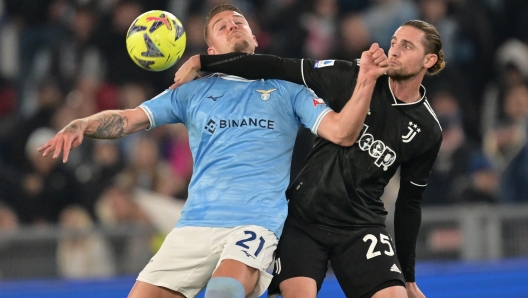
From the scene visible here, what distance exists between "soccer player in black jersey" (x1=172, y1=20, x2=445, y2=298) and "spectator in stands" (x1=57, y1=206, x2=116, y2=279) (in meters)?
3.09

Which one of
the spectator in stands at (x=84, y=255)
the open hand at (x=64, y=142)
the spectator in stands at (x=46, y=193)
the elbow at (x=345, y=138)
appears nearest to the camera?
the open hand at (x=64, y=142)

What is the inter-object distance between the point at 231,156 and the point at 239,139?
0.10 m

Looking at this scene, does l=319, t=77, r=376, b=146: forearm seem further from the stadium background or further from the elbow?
the stadium background

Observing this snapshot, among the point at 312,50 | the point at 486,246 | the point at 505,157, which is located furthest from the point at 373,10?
the point at 486,246

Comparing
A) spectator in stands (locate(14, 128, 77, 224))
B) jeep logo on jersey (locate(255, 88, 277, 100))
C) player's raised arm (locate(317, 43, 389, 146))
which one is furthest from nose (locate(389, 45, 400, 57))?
spectator in stands (locate(14, 128, 77, 224))

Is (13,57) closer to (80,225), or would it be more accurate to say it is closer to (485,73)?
(80,225)

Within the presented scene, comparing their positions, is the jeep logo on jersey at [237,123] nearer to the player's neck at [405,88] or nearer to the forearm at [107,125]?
the forearm at [107,125]

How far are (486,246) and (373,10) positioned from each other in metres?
2.93

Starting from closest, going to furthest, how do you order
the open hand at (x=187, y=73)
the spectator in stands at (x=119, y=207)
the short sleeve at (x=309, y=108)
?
the short sleeve at (x=309, y=108) → the open hand at (x=187, y=73) → the spectator in stands at (x=119, y=207)

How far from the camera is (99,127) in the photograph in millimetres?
4695

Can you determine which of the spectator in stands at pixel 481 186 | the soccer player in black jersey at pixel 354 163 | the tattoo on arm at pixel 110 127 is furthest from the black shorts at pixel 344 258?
the spectator in stands at pixel 481 186

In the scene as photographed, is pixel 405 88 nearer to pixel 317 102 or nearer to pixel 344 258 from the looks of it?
pixel 317 102

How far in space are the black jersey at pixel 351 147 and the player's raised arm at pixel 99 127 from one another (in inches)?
18.0

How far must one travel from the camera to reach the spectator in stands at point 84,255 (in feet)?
25.1
